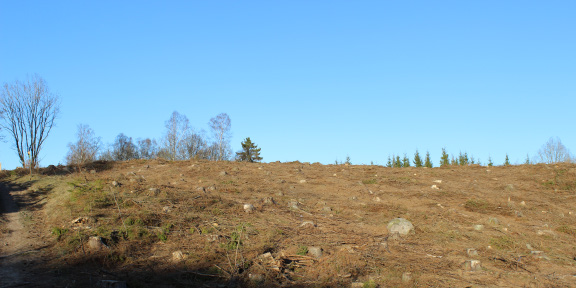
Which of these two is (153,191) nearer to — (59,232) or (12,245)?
(59,232)

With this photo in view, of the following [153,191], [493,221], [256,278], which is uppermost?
[153,191]

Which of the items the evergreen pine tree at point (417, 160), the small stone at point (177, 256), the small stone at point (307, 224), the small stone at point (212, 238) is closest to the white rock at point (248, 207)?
the small stone at point (307, 224)

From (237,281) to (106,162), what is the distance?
40.7 ft

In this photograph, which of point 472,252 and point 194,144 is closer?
point 472,252

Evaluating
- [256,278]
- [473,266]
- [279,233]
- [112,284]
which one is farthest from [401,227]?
[112,284]

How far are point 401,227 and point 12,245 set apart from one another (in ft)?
25.0

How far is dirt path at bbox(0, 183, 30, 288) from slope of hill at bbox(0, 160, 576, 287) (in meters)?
0.04

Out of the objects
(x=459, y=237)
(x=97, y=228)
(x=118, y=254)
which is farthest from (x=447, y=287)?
(x=97, y=228)

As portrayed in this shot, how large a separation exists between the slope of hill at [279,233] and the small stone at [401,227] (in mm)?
161

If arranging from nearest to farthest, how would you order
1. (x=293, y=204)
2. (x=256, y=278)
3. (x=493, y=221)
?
(x=256, y=278), (x=493, y=221), (x=293, y=204)

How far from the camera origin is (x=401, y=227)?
8469 mm

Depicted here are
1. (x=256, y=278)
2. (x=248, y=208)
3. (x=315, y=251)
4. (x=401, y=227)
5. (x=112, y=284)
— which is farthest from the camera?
(x=248, y=208)

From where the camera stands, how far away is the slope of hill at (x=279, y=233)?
6168 millimetres

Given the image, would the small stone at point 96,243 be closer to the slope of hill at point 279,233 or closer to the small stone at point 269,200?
the slope of hill at point 279,233
